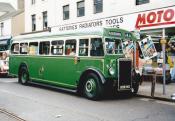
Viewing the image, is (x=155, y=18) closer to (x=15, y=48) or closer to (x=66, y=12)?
(x=15, y=48)

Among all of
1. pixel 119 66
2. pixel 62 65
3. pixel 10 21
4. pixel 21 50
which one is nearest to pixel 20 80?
pixel 21 50

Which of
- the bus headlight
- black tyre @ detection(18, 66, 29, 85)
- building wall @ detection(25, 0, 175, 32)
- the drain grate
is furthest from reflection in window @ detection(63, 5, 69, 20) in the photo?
the drain grate

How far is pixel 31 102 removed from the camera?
12.0 meters

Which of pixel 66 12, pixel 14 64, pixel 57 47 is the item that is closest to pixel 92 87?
pixel 57 47

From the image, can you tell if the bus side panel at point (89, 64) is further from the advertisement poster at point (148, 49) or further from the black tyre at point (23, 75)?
the black tyre at point (23, 75)

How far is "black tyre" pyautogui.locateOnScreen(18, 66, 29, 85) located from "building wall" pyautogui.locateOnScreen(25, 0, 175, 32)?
765 centimetres

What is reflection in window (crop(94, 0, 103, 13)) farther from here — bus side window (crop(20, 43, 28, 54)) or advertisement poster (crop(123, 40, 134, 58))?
advertisement poster (crop(123, 40, 134, 58))

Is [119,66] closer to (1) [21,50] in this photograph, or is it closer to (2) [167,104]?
(2) [167,104]

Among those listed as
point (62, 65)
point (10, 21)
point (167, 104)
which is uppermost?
point (10, 21)

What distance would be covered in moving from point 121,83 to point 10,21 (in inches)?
1195

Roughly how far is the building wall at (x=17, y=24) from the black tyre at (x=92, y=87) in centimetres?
2895

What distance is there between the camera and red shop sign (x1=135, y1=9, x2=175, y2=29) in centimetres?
1877

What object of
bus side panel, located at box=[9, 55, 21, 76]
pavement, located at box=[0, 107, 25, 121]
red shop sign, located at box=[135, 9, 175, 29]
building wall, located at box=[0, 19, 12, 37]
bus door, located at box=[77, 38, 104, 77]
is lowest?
pavement, located at box=[0, 107, 25, 121]

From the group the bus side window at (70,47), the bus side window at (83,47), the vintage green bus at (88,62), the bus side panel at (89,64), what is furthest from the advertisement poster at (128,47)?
the bus side window at (70,47)
